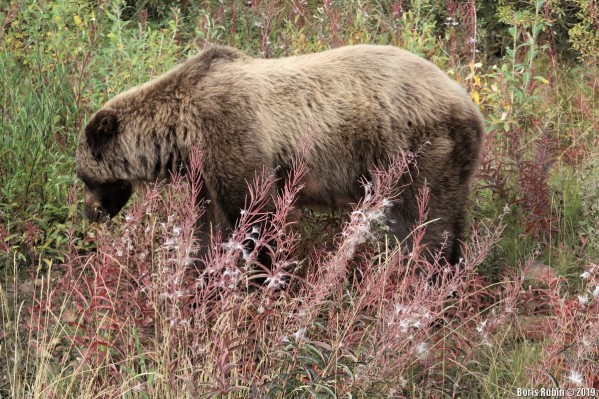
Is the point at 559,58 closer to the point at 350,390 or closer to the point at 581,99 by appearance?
the point at 581,99

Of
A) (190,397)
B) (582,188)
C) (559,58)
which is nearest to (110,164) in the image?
(190,397)

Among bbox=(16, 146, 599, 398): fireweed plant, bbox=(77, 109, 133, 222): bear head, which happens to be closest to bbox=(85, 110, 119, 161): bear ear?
bbox=(77, 109, 133, 222): bear head

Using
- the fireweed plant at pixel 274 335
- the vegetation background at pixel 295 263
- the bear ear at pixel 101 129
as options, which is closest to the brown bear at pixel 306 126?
the bear ear at pixel 101 129

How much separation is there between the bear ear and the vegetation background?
0.31 metres

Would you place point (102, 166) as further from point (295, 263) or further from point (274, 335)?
point (274, 335)

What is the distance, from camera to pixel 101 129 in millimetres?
5992

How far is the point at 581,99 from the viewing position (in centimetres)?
784

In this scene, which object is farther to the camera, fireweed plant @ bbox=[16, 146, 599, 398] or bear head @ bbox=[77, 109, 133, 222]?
bear head @ bbox=[77, 109, 133, 222]

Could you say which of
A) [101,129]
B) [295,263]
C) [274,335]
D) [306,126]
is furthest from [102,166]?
[274,335]

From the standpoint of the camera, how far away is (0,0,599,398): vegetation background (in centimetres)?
400

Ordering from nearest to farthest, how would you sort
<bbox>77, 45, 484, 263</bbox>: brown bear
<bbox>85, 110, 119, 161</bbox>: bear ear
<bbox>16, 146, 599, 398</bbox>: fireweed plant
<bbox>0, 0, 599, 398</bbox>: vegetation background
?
<bbox>16, 146, 599, 398</bbox>: fireweed plant < <bbox>0, 0, 599, 398</bbox>: vegetation background < <bbox>77, 45, 484, 263</bbox>: brown bear < <bbox>85, 110, 119, 161</bbox>: bear ear

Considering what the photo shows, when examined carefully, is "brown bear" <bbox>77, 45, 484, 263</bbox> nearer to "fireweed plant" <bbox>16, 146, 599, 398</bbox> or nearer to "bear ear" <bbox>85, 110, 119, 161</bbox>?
"bear ear" <bbox>85, 110, 119, 161</bbox>

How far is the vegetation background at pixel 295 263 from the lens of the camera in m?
4.00

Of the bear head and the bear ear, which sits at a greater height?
the bear ear
